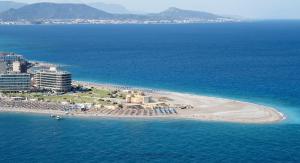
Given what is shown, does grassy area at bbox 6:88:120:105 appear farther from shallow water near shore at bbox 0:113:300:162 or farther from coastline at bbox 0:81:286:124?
shallow water near shore at bbox 0:113:300:162

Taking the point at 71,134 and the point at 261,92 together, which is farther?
the point at 261,92

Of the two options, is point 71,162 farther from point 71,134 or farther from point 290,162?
point 290,162

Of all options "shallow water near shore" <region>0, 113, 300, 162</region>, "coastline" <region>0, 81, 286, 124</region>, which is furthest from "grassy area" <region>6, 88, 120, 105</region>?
"shallow water near shore" <region>0, 113, 300, 162</region>

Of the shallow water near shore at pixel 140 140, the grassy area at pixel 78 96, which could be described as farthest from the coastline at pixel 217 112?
the grassy area at pixel 78 96

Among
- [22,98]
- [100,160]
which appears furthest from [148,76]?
[100,160]

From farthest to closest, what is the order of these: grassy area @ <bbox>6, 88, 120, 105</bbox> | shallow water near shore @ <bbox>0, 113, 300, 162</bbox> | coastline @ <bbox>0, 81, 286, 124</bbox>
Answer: grassy area @ <bbox>6, 88, 120, 105</bbox>, coastline @ <bbox>0, 81, 286, 124</bbox>, shallow water near shore @ <bbox>0, 113, 300, 162</bbox>

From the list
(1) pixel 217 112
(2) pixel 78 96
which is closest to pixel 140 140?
(1) pixel 217 112

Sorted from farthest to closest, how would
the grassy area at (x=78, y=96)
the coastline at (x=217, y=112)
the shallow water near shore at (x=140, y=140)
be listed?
the grassy area at (x=78, y=96)
the coastline at (x=217, y=112)
the shallow water near shore at (x=140, y=140)

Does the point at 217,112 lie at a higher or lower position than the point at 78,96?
lower

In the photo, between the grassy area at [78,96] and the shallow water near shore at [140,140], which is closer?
the shallow water near shore at [140,140]

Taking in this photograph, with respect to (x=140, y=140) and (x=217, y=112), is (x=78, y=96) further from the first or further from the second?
(x=140, y=140)

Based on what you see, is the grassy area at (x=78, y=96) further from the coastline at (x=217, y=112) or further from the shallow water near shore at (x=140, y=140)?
the shallow water near shore at (x=140, y=140)
